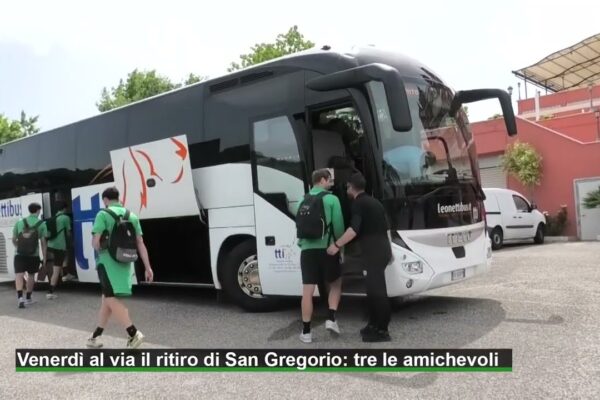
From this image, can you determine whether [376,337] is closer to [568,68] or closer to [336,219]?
[336,219]

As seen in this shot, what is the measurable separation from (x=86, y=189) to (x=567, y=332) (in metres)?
8.52

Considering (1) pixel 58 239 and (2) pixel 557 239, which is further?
(2) pixel 557 239

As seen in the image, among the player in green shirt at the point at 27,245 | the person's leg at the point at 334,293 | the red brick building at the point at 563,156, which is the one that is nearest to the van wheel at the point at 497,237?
the red brick building at the point at 563,156

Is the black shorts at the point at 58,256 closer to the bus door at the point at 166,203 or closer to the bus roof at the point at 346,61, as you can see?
the bus door at the point at 166,203

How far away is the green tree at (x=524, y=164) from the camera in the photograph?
2084 centimetres

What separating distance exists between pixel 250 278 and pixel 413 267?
2.51 meters

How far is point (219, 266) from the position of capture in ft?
26.9

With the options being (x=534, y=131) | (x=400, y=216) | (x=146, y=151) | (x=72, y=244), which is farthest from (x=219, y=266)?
(x=534, y=131)

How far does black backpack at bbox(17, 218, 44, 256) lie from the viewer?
10047 mm

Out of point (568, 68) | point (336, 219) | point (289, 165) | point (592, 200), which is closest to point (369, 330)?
point (336, 219)

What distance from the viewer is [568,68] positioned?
33.6 m

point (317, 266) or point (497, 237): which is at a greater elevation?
point (317, 266)

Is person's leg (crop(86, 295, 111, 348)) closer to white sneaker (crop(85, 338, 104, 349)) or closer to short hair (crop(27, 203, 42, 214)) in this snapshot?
white sneaker (crop(85, 338, 104, 349))

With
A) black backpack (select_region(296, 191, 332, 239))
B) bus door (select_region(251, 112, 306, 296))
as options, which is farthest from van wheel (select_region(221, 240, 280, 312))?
black backpack (select_region(296, 191, 332, 239))
